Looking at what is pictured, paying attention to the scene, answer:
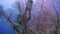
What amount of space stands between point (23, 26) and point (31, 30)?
0.11 m

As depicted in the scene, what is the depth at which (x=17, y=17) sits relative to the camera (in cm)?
144

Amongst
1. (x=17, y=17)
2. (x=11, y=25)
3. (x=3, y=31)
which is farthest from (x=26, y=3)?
(x=3, y=31)

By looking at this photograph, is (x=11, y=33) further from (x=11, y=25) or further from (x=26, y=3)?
(x=26, y=3)

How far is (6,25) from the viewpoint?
1.43 metres

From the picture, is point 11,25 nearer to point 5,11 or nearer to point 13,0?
point 5,11

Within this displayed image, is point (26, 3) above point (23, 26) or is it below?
→ above

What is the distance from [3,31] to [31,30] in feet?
1.15

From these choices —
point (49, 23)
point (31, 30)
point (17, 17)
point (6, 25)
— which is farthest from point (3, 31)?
point (49, 23)

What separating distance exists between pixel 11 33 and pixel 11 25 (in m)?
0.10

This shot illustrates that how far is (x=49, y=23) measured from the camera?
144 cm

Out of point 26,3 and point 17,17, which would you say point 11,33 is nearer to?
point 17,17

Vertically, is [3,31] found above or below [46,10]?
below

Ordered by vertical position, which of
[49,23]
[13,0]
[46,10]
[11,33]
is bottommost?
[11,33]

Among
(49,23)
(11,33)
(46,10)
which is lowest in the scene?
(11,33)
